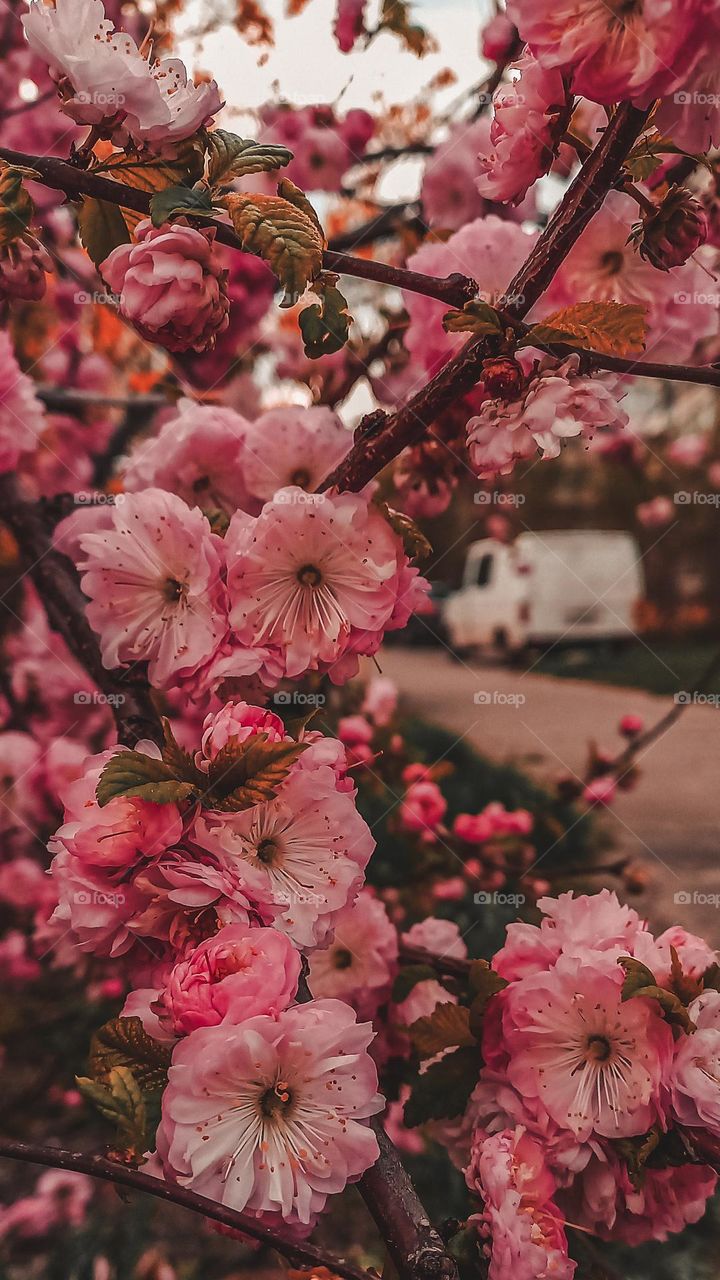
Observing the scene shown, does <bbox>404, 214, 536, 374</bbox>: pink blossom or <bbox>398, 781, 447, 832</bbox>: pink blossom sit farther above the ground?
<bbox>404, 214, 536, 374</bbox>: pink blossom

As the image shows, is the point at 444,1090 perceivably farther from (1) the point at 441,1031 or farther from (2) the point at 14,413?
(2) the point at 14,413

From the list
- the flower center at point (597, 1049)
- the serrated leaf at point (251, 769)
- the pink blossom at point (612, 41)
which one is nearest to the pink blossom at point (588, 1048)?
the flower center at point (597, 1049)

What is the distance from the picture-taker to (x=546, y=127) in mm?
715

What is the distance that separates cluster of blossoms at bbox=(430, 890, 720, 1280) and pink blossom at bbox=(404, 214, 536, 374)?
2.13 ft

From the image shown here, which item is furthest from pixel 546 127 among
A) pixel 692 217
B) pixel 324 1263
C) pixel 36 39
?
pixel 324 1263

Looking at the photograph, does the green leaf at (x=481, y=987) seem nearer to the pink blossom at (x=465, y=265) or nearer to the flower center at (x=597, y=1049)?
the flower center at (x=597, y=1049)

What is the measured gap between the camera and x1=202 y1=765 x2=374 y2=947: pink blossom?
729mm

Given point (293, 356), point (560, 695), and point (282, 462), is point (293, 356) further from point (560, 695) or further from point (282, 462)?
point (560, 695)

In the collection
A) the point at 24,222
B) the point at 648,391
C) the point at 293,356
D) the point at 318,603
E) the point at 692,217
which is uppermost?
the point at 648,391

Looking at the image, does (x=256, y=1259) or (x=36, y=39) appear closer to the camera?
(x=36, y=39)

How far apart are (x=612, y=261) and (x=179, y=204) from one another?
0.52 meters

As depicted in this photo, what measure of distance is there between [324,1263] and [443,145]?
5.25ft

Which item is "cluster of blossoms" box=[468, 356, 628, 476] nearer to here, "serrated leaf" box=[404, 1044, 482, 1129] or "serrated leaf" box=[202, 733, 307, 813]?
"serrated leaf" box=[202, 733, 307, 813]

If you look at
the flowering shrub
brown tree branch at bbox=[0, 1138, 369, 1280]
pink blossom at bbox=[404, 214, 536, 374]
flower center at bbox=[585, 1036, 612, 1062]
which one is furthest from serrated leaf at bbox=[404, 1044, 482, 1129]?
pink blossom at bbox=[404, 214, 536, 374]
